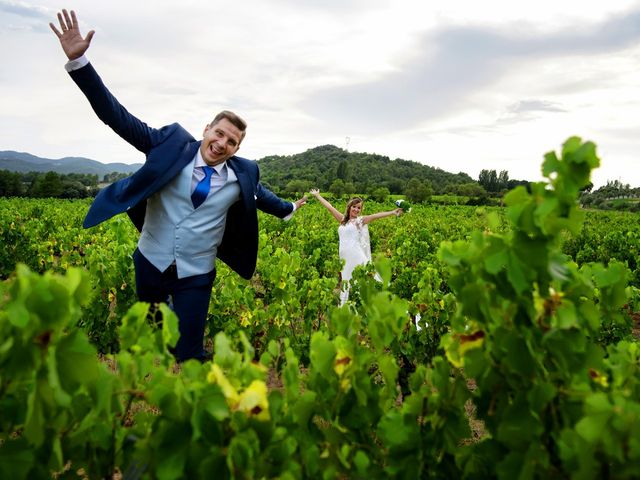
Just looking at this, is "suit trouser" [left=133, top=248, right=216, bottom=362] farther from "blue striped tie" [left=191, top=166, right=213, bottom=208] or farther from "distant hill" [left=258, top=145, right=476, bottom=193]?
"distant hill" [left=258, top=145, right=476, bottom=193]

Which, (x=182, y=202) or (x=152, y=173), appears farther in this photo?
(x=182, y=202)

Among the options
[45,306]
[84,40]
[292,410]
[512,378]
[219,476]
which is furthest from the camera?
[84,40]

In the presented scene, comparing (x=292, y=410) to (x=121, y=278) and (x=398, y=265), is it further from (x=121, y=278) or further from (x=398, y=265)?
(x=398, y=265)

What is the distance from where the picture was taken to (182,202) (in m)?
3.35

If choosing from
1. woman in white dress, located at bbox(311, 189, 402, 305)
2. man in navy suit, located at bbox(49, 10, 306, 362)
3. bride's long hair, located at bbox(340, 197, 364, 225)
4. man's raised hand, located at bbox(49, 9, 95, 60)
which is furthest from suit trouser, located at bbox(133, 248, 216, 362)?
bride's long hair, located at bbox(340, 197, 364, 225)

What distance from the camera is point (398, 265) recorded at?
7.52 metres

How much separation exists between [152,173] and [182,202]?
0.98 feet

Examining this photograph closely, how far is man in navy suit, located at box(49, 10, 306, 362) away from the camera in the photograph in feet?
10.5

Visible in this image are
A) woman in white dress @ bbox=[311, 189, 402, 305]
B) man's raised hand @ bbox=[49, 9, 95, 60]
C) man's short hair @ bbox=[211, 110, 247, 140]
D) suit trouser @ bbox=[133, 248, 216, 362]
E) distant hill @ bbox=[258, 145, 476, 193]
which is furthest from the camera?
distant hill @ bbox=[258, 145, 476, 193]

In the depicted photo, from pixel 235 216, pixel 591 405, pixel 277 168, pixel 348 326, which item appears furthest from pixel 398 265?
pixel 277 168

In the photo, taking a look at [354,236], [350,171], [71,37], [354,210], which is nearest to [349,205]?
[354,210]

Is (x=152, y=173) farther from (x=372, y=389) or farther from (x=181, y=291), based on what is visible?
(x=372, y=389)

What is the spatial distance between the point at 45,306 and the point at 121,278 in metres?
4.15

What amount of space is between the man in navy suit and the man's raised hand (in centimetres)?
28
